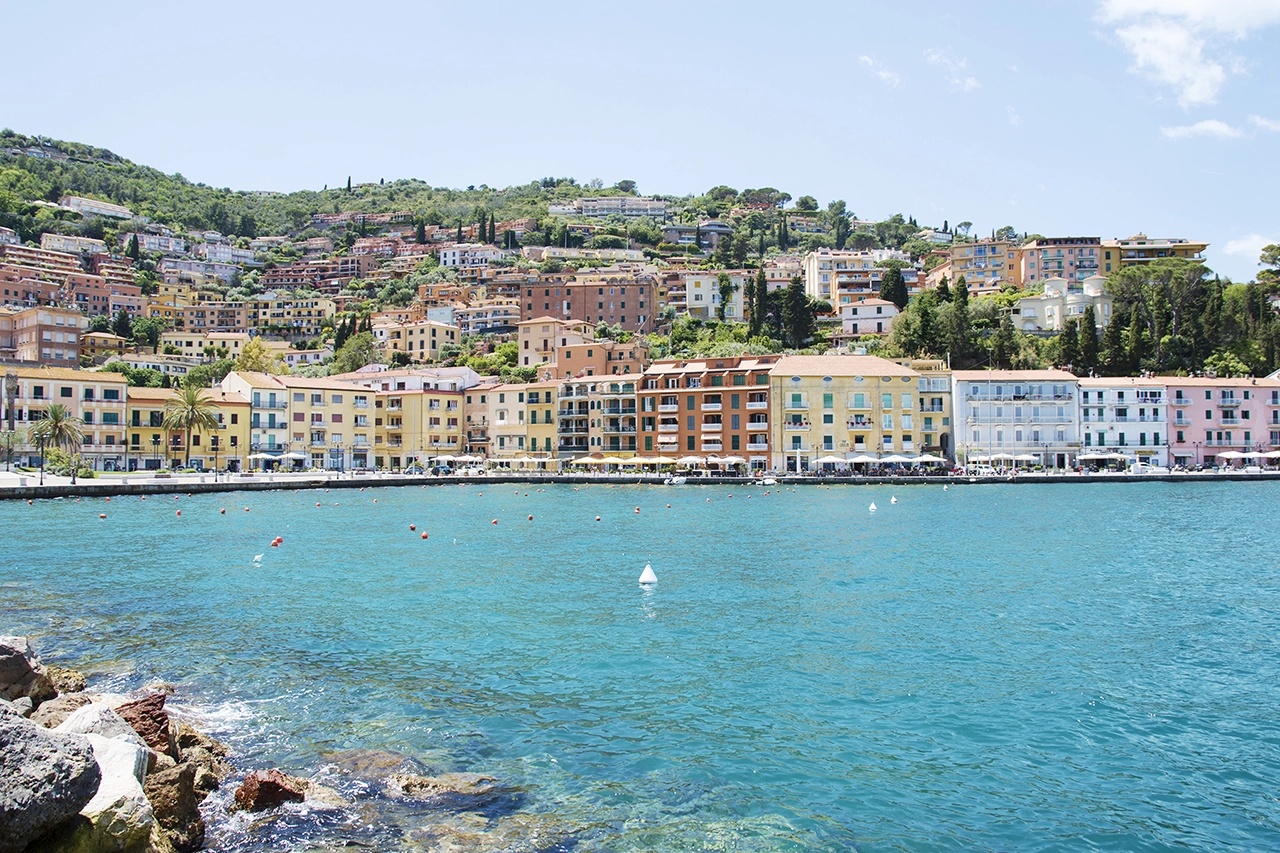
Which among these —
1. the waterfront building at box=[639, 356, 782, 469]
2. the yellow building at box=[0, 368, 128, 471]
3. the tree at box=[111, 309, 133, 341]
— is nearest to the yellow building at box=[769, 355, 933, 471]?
the waterfront building at box=[639, 356, 782, 469]

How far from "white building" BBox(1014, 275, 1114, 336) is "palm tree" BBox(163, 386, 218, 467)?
78.4 meters

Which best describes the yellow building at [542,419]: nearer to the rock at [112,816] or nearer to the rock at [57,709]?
the rock at [57,709]

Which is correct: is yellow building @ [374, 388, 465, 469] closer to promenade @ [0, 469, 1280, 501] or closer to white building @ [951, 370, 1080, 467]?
promenade @ [0, 469, 1280, 501]

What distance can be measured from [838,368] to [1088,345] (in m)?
26.1

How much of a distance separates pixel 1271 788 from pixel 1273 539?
29.1m

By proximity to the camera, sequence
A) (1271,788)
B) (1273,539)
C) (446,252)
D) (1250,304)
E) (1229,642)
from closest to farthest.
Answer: (1271,788) → (1229,642) → (1273,539) → (1250,304) → (446,252)

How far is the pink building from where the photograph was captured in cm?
7881

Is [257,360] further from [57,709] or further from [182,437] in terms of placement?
[57,709]

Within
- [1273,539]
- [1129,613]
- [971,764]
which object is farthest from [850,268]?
[971,764]

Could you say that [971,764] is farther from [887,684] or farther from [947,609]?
[947,609]

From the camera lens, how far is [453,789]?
10.8 m

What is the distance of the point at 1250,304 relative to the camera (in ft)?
295

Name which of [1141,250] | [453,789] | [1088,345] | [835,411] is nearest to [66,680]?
[453,789]

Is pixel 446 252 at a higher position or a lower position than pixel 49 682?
higher
